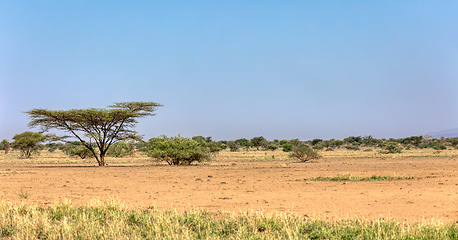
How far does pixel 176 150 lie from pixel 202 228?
26.0 meters

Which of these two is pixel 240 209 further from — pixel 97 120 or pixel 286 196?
pixel 97 120

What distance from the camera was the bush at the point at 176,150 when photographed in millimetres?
34594

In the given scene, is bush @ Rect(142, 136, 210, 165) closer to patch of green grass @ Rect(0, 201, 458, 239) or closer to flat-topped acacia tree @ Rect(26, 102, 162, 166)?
flat-topped acacia tree @ Rect(26, 102, 162, 166)

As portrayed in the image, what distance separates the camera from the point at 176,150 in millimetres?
34562

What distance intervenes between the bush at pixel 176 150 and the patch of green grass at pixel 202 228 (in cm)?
2457

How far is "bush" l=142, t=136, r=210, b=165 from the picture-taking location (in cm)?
3459

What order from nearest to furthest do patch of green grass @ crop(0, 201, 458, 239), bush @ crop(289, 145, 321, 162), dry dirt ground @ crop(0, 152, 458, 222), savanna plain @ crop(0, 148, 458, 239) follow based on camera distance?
patch of green grass @ crop(0, 201, 458, 239)
savanna plain @ crop(0, 148, 458, 239)
dry dirt ground @ crop(0, 152, 458, 222)
bush @ crop(289, 145, 321, 162)

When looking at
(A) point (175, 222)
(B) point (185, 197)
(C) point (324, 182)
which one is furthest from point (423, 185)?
(A) point (175, 222)

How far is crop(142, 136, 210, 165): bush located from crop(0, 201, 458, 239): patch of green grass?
24.6m

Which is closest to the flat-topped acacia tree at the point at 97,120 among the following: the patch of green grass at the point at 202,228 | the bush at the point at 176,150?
the bush at the point at 176,150

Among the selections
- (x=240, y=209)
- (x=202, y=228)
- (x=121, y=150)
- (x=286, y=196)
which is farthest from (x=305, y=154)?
(x=202, y=228)

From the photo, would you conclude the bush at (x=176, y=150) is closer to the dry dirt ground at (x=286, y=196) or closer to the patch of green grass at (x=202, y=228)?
the dry dirt ground at (x=286, y=196)

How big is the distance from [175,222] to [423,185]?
11929 millimetres

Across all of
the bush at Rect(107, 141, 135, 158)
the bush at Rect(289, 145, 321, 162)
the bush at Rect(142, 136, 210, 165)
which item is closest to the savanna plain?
the bush at Rect(142, 136, 210, 165)
